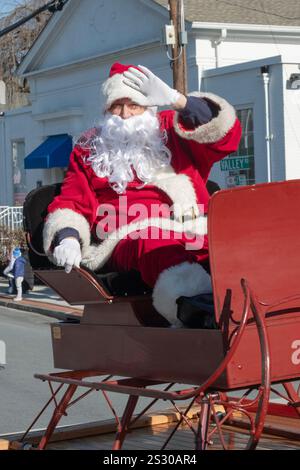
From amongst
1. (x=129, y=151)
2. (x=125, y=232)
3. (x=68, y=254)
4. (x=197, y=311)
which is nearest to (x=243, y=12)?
(x=129, y=151)

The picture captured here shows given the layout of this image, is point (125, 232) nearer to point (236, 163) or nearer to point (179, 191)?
point (179, 191)

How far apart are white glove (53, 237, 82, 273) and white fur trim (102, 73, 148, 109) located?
70 cm

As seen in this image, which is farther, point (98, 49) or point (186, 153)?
point (98, 49)

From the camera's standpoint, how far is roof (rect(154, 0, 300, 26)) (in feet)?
73.3

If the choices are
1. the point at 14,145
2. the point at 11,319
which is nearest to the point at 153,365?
the point at 11,319

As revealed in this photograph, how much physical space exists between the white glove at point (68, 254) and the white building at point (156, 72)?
11.7 m

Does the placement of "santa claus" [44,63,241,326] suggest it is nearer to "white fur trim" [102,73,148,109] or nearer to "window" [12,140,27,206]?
"white fur trim" [102,73,148,109]

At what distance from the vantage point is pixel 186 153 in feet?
14.9

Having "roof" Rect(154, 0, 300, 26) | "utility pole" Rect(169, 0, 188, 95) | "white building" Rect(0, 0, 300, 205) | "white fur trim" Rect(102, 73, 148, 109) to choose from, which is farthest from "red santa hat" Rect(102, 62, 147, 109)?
"roof" Rect(154, 0, 300, 26)

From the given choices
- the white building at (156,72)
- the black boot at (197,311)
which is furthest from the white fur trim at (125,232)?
the white building at (156,72)

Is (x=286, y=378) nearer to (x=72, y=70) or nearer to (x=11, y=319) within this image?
(x=11, y=319)

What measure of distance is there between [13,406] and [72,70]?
20.1 meters

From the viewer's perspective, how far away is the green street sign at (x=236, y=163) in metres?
20.5
